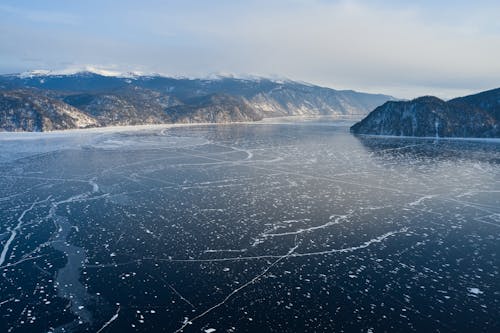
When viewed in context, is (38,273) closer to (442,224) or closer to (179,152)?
(442,224)

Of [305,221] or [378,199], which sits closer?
[305,221]

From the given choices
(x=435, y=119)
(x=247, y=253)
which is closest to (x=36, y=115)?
(x=247, y=253)

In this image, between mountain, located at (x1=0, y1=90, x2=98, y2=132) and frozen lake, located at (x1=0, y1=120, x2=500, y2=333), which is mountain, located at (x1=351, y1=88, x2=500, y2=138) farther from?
mountain, located at (x1=0, y1=90, x2=98, y2=132)

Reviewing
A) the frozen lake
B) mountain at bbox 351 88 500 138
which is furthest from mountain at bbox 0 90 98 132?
mountain at bbox 351 88 500 138

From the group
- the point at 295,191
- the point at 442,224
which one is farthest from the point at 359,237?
the point at 295,191

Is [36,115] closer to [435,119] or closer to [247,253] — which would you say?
[247,253]

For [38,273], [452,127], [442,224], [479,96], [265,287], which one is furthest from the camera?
[479,96]
